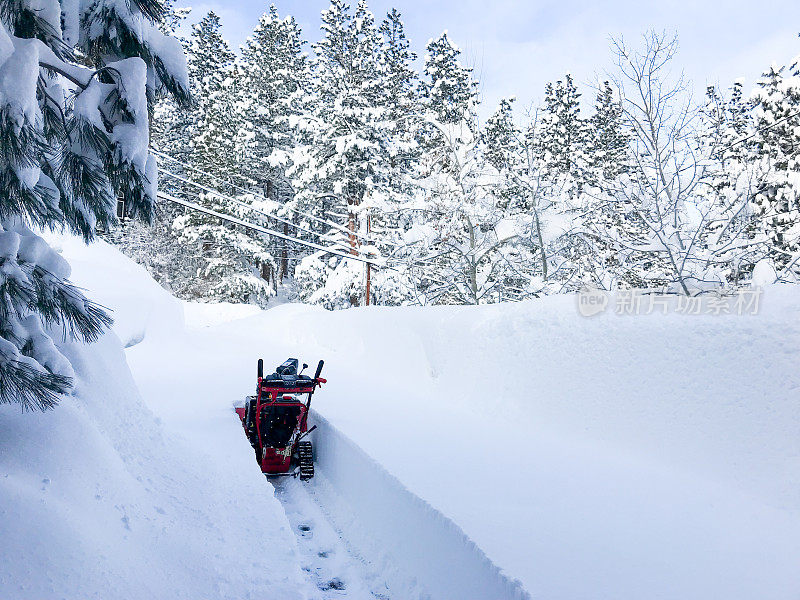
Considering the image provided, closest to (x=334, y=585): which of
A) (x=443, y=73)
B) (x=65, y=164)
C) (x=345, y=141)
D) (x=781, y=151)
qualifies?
(x=65, y=164)

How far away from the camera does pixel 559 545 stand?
12.7ft

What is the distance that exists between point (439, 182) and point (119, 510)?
13899mm

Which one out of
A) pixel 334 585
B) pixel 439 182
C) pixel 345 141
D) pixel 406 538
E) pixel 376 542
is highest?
pixel 345 141

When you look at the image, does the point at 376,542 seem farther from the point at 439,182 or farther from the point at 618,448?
the point at 439,182

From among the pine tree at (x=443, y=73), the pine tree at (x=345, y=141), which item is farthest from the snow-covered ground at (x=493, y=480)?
the pine tree at (x=443, y=73)

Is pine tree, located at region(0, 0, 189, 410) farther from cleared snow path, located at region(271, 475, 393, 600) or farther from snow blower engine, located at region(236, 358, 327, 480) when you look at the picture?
snow blower engine, located at region(236, 358, 327, 480)

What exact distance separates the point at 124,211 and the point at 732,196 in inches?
333

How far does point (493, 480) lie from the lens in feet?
17.5

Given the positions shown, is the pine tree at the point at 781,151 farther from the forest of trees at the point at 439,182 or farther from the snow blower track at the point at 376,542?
the snow blower track at the point at 376,542

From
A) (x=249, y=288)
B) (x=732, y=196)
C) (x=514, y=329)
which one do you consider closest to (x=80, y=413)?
(x=514, y=329)

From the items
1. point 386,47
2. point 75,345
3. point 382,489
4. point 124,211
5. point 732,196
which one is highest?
point 386,47

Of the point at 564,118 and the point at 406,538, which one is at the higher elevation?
the point at 564,118

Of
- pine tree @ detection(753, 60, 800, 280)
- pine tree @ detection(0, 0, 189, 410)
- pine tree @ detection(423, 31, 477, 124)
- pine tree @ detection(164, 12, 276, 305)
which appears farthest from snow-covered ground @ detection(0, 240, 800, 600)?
pine tree @ detection(164, 12, 276, 305)

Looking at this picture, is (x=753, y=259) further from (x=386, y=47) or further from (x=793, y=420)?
(x=386, y=47)
